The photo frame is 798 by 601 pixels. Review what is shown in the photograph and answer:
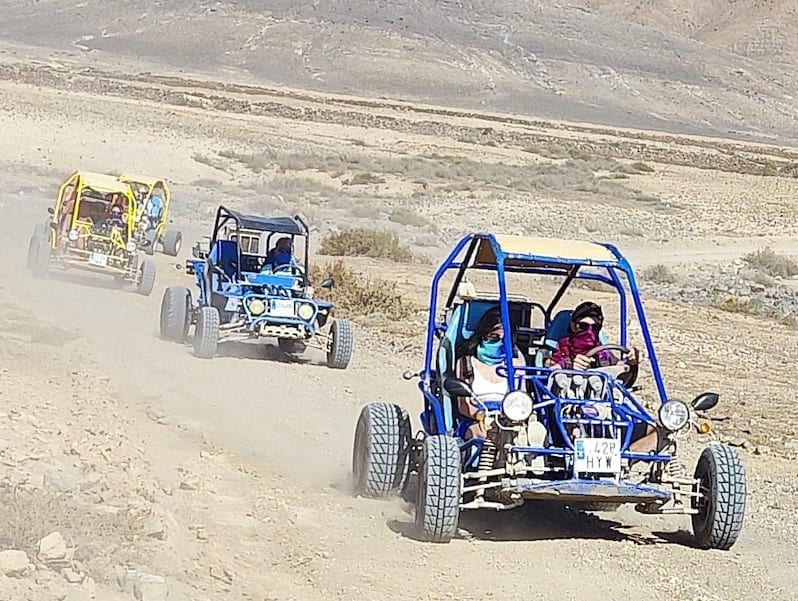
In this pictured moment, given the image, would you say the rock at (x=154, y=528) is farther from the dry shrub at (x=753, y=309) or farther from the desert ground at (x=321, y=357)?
the dry shrub at (x=753, y=309)

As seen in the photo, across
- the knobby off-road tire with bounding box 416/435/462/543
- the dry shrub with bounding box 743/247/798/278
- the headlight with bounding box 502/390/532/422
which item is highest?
the dry shrub with bounding box 743/247/798/278

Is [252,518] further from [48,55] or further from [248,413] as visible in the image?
[48,55]

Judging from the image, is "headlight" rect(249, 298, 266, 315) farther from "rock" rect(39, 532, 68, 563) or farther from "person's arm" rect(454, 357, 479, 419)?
"rock" rect(39, 532, 68, 563)

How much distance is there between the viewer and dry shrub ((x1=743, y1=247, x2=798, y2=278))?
30.2 meters

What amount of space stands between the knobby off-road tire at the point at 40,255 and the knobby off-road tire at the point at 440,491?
12496 millimetres

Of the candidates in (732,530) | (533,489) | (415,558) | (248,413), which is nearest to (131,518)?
(415,558)

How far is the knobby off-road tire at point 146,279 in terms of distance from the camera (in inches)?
747

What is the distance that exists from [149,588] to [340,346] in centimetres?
838

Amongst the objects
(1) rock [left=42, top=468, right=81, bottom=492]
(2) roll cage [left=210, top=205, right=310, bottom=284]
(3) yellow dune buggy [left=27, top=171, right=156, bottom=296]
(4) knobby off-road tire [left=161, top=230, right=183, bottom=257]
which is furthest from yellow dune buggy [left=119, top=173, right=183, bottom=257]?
(1) rock [left=42, top=468, right=81, bottom=492]

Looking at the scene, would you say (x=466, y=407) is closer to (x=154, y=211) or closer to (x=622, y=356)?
(x=622, y=356)

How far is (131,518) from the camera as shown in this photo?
721cm

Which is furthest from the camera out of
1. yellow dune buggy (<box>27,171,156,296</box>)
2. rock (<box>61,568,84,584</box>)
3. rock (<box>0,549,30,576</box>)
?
yellow dune buggy (<box>27,171,156,296</box>)

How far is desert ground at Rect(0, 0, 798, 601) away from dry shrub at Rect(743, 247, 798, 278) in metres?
0.15

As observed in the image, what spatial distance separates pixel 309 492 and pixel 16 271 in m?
12.0
